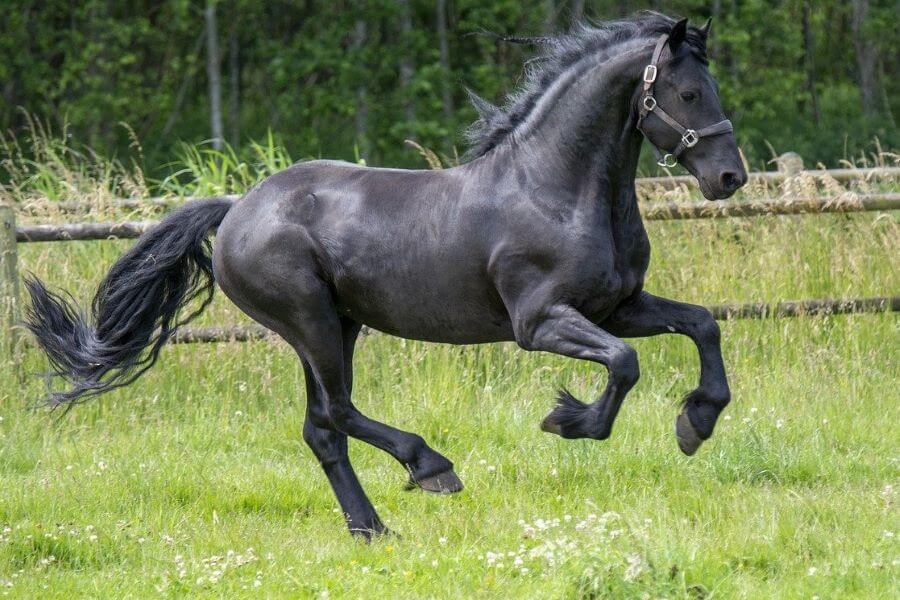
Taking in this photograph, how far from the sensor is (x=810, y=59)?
2239 centimetres

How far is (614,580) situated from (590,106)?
175cm

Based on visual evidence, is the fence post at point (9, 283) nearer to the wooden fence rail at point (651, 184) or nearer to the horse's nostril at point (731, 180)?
the wooden fence rail at point (651, 184)

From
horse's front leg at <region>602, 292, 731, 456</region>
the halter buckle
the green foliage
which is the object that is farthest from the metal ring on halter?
the green foliage

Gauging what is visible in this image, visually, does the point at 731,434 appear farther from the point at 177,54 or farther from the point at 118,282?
the point at 177,54

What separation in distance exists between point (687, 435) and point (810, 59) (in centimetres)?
1956

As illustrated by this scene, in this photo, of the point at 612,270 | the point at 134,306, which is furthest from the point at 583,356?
the point at 134,306

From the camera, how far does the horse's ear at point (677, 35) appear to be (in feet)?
13.8

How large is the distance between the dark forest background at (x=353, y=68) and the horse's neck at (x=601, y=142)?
13828mm

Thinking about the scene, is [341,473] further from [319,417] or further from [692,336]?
[692,336]

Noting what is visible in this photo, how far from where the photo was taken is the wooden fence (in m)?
6.85

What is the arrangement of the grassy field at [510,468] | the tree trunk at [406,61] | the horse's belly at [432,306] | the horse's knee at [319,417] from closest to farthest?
the grassy field at [510,468] → the horse's belly at [432,306] → the horse's knee at [319,417] → the tree trunk at [406,61]

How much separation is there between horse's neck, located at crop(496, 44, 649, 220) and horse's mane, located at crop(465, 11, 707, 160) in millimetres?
115

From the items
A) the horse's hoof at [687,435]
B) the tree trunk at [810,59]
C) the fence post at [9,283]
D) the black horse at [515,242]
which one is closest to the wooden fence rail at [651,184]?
the fence post at [9,283]

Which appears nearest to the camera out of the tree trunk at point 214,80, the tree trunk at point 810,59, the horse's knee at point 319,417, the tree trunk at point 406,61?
the horse's knee at point 319,417
